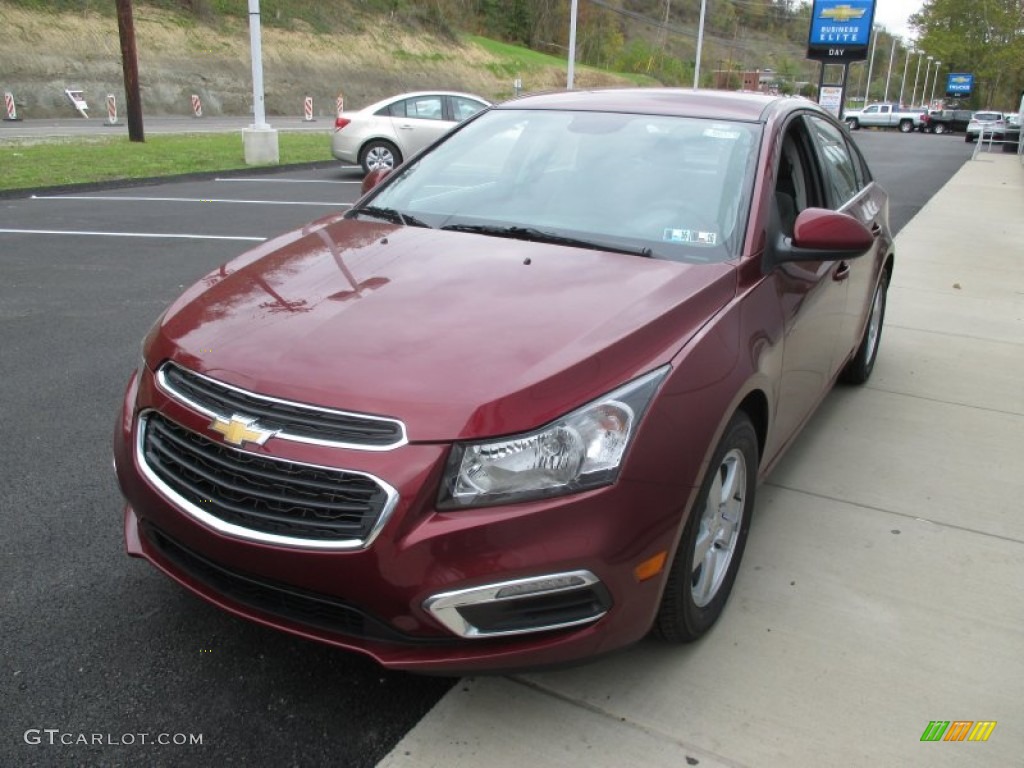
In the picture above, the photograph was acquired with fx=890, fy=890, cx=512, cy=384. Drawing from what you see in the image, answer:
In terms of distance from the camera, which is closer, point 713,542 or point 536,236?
point 713,542

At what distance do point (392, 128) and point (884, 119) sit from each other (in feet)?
168

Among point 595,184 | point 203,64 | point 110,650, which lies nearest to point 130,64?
point 595,184

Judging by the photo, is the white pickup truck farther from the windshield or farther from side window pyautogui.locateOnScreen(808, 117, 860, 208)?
the windshield

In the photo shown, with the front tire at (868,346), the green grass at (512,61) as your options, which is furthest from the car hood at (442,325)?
the green grass at (512,61)

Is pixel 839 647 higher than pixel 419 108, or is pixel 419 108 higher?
pixel 419 108

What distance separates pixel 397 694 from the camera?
2.57 metres

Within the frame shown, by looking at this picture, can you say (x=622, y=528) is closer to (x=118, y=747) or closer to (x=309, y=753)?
(x=309, y=753)

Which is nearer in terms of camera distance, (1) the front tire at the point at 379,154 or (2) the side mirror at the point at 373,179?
(2) the side mirror at the point at 373,179

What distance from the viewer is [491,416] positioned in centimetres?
217

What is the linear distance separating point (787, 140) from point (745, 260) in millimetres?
1007

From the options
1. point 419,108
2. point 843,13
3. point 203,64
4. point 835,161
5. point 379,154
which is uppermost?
point 843,13

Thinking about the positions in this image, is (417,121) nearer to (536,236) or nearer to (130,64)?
(130,64)

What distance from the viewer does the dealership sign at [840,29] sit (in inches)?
1138

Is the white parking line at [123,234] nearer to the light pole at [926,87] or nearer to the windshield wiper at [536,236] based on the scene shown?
the windshield wiper at [536,236]
